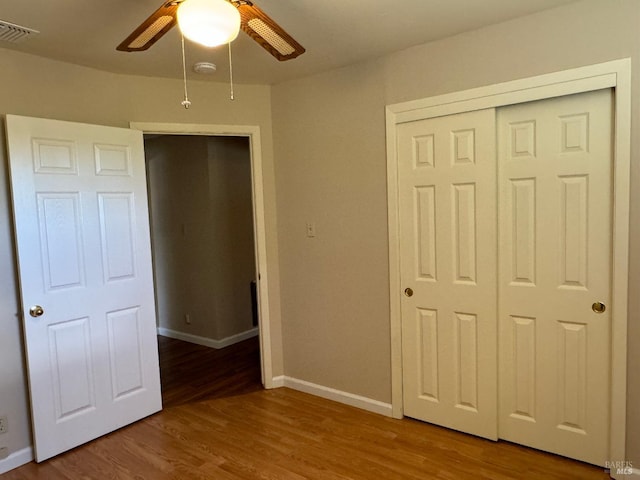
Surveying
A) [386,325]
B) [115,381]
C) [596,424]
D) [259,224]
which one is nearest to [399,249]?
[386,325]

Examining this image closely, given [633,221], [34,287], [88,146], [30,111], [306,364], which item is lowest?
[306,364]

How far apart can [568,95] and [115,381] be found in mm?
3180

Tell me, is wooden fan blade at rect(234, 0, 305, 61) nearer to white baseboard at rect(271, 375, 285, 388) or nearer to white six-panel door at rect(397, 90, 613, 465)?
white six-panel door at rect(397, 90, 613, 465)

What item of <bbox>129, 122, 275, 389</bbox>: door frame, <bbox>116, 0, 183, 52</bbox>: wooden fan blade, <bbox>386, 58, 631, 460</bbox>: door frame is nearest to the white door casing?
<bbox>129, 122, 275, 389</bbox>: door frame

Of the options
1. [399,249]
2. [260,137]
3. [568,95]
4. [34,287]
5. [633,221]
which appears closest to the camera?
[633,221]

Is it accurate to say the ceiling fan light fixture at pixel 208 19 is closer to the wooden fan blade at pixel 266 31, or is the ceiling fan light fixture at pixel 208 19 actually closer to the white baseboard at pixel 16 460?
the wooden fan blade at pixel 266 31

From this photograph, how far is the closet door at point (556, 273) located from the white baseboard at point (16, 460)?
9.16 ft

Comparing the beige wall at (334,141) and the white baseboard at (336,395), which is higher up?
the beige wall at (334,141)

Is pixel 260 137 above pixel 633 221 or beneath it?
above

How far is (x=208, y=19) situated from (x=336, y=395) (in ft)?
8.72

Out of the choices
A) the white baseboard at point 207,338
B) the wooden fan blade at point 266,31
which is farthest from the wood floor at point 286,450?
the wooden fan blade at point 266,31

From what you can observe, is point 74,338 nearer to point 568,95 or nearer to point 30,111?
point 30,111

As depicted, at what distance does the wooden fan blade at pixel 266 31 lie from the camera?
1.55 meters

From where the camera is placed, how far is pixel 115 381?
2830 mm
